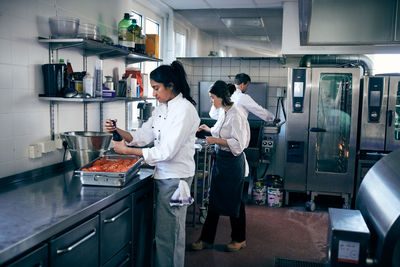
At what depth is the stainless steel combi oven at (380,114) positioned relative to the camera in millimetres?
4387

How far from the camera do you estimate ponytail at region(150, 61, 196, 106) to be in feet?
7.41

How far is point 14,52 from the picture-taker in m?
2.26

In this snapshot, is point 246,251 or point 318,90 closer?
point 246,251

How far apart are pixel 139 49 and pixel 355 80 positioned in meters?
2.61

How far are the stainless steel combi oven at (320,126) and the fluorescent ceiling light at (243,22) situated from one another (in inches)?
50.5

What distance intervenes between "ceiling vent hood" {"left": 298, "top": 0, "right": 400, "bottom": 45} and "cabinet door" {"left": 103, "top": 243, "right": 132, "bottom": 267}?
10.1 ft

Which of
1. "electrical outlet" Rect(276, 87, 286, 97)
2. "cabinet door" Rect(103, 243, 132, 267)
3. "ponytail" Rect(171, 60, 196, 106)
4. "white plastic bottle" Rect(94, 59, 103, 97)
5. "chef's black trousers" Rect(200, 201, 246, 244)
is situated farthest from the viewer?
"electrical outlet" Rect(276, 87, 286, 97)

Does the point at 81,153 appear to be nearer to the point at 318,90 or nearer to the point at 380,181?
the point at 380,181

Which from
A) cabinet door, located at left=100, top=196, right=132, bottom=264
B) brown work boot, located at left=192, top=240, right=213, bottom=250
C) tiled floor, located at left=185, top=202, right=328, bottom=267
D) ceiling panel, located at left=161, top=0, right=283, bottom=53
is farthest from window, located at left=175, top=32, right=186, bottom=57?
cabinet door, located at left=100, top=196, right=132, bottom=264

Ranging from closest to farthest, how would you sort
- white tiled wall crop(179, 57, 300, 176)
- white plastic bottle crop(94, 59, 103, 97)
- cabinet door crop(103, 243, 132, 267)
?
cabinet door crop(103, 243, 132, 267)
white plastic bottle crop(94, 59, 103, 97)
white tiled wall crop(179, 57, 300, 176)

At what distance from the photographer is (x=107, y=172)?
2178 mm

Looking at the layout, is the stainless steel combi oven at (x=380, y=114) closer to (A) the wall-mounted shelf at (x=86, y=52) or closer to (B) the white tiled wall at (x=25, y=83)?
(A) the wall-mounted shelf at (x=86, y=52)

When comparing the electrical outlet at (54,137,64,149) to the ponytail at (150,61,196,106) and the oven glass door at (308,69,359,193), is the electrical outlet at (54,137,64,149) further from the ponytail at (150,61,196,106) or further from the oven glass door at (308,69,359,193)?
the oven glass door at (308,69,359,193)

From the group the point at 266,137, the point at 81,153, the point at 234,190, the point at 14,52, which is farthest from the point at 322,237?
the point at 14,52
